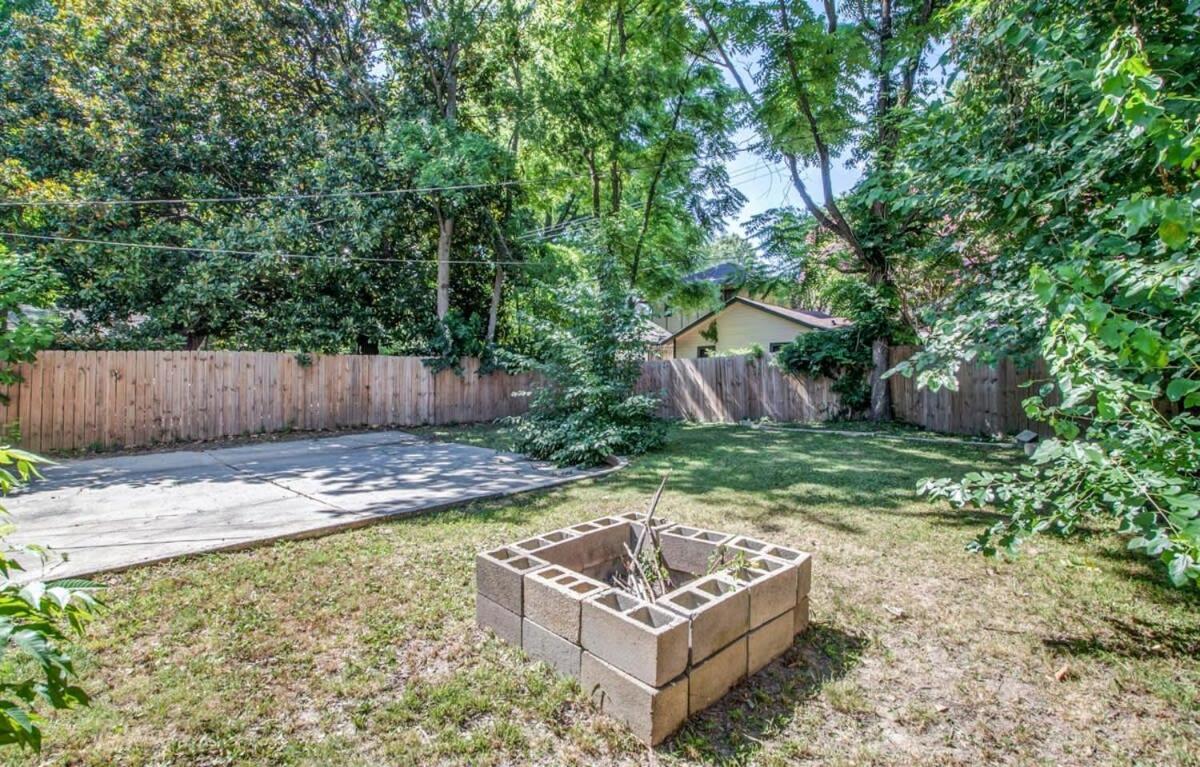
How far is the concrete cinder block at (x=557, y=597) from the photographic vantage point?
2076 millimetres

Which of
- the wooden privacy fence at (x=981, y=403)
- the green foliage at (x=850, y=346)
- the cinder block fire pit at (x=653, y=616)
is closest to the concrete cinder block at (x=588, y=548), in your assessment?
the cinder block fire pit at (x=653, y=616)

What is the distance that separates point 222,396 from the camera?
867 centimetres

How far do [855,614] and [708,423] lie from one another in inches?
Answer: 357

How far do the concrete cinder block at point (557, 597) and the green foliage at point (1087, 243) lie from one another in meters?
1.62

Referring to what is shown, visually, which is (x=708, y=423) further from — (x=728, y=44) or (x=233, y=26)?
(x=233, y=26)

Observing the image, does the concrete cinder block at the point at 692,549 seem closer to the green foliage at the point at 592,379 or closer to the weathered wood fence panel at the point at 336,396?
the green foliage at the point at 592,379

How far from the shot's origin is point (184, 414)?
27.2 feet

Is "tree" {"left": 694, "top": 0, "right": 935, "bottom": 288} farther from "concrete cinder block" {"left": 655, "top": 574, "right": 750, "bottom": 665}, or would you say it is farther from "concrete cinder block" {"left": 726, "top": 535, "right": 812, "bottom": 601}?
"concrete cinder block" {"left": 655, "top": 574, "right": 750, "bottom": 665}

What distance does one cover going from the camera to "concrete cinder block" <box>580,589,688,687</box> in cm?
179

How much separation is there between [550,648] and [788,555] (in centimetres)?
112

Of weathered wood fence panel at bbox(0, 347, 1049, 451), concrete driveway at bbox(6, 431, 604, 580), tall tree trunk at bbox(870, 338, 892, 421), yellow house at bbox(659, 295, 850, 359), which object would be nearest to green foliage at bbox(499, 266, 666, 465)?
concrete driveway at bbox(6, 431, 604, 580)

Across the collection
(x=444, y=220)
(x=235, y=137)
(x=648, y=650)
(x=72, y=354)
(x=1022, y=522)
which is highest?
(x=235, y=137)

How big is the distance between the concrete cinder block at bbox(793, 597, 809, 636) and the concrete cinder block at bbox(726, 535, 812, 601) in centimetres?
4

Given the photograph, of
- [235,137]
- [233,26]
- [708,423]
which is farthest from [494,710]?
[233,26]
